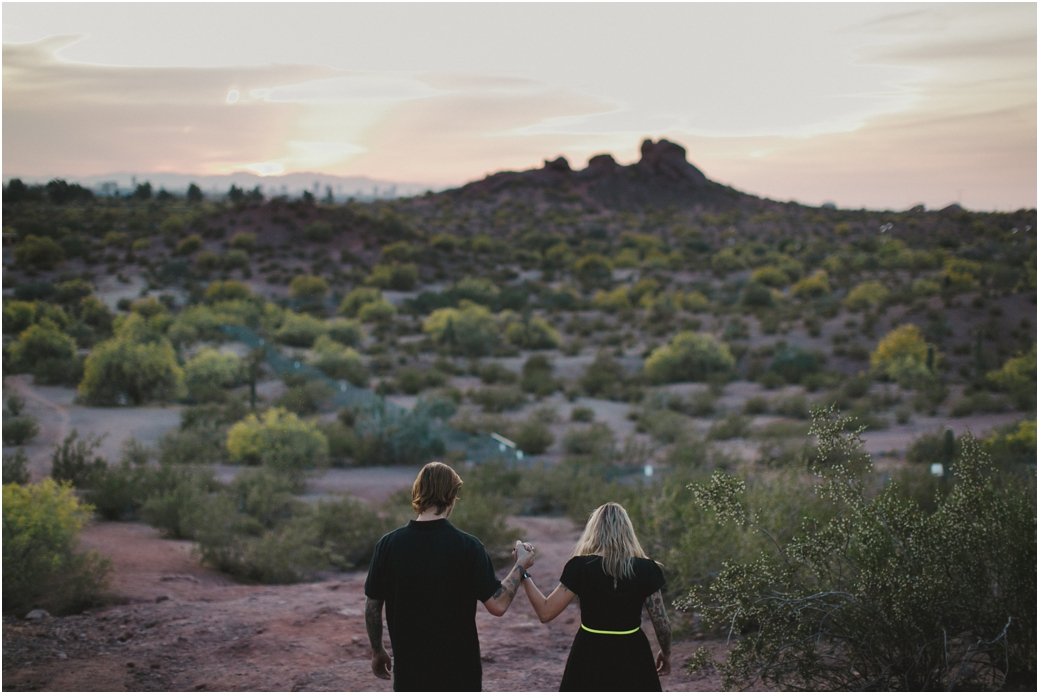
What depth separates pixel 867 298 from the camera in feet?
111

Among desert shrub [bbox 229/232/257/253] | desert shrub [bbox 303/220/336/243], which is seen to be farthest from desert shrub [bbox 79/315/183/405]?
desert shrub [bbox 303/220/336/243]

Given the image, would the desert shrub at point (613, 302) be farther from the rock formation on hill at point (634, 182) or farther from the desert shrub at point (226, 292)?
the rock formation on hill at point (634, 182)

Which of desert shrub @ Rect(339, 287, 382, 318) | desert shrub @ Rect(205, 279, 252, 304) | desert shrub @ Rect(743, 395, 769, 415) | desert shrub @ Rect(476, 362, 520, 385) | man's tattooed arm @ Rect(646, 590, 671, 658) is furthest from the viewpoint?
desert shrub @ Rect(205, 279, 252, 304)

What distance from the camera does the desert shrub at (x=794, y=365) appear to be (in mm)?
24564

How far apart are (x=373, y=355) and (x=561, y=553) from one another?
1837cm

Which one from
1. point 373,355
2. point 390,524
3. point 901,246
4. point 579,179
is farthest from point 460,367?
point 579,179

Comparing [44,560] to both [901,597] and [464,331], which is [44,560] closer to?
[901,597]

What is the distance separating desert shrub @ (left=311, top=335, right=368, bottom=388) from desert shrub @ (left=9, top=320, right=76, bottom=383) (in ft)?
21.8

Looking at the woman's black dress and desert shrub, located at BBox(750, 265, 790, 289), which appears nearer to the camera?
the woman's black dress

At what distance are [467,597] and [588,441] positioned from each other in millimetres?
12626

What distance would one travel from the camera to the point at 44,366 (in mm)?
21109

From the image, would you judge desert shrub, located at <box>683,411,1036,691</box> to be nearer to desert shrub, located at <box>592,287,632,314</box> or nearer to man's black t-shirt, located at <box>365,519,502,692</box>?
man's black t-shirt, located at <box>365,519,502,692</box>

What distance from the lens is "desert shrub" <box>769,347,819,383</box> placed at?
967 inches

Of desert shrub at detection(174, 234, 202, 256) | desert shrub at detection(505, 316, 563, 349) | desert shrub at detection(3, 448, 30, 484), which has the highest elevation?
desert shrub at detection(174, 234, 202, 256)
